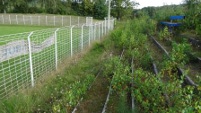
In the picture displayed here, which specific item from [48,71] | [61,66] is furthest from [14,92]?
[61,66]

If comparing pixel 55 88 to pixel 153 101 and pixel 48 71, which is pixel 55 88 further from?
pixel 153 101

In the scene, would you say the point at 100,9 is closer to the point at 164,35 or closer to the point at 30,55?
the point at 164,35

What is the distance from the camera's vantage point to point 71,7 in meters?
42.8

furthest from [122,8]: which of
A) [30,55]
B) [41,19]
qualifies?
[30,55]

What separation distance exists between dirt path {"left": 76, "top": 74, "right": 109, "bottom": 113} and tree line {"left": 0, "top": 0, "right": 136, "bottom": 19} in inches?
1384

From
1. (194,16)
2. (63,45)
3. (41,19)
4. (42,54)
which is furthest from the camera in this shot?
(41,19)

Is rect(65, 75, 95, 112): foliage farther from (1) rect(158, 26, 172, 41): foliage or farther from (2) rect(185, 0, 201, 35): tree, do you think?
(1) rect(158, 26, 172, 41): foliage

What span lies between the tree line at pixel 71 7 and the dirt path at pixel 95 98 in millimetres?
35166

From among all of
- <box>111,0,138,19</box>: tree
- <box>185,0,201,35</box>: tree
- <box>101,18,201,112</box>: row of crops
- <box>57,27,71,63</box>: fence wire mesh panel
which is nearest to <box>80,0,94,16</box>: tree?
<box>111,0,138,19</box>: tree

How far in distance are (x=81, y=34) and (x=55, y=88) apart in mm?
4828

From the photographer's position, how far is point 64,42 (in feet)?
25.2

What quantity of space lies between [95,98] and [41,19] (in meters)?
27.7

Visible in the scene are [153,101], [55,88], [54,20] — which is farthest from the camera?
[54,20]

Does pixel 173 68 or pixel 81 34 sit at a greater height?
pixel 81 34
